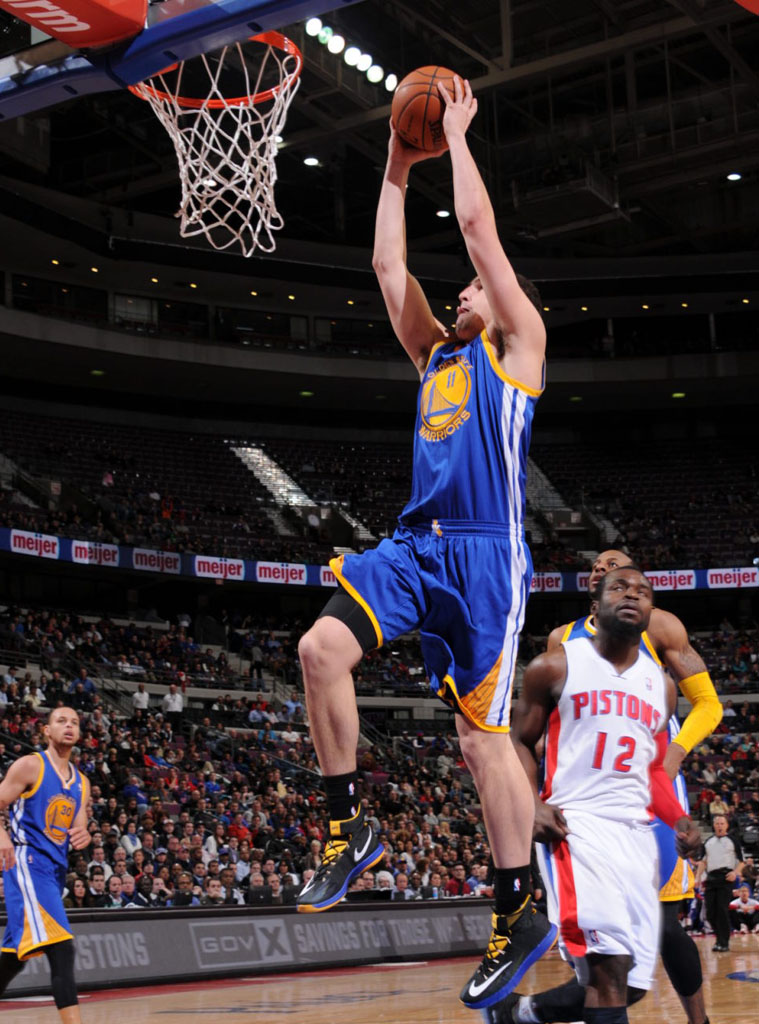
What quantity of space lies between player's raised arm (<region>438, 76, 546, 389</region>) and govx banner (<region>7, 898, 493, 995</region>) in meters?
8.70

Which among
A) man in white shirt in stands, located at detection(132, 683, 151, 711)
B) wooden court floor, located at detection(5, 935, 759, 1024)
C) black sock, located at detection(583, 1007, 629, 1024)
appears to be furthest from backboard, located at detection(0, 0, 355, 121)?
man in white shirt in stands, located at detection(132, 683, 151, 711)

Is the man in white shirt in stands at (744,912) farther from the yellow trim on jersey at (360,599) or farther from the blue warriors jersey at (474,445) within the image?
the yellow trim on jersey at (360,599)

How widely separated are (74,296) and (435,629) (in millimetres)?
30223

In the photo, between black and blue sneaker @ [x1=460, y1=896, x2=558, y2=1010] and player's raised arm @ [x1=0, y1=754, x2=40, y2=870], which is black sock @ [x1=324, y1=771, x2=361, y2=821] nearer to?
black and blue sneaker @ [x1=460, y1=896, x2=558, y2=1010]

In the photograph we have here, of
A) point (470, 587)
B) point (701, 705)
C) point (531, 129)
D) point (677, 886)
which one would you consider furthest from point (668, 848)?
point (531, 129)

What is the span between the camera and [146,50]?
705cm

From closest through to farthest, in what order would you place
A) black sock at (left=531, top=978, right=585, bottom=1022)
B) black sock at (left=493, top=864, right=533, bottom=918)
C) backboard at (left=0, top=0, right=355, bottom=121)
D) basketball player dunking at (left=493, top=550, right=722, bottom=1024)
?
1. black sock at (left=493, top=864, right=533, bottom=918)
2. black sock at (left=531, top=978, right=585, bottom=1022)
3. basketball player dunking at (left=493, top=550, right=722, bottom=1024)
4. backboard at (left=0, top=0, right=355, bottom=121)

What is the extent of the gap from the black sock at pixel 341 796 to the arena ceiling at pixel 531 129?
2058 cm

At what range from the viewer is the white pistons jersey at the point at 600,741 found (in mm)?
5316

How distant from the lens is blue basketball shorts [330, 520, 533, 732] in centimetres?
428

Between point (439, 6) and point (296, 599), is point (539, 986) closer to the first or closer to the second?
point (439, 6)

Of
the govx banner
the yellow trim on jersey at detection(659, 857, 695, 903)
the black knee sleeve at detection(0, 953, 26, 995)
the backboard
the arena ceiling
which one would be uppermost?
the arena ceiling

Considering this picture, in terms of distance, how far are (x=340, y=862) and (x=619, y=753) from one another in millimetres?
1772

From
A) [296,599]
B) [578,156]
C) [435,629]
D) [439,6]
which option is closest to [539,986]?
[435,629]
